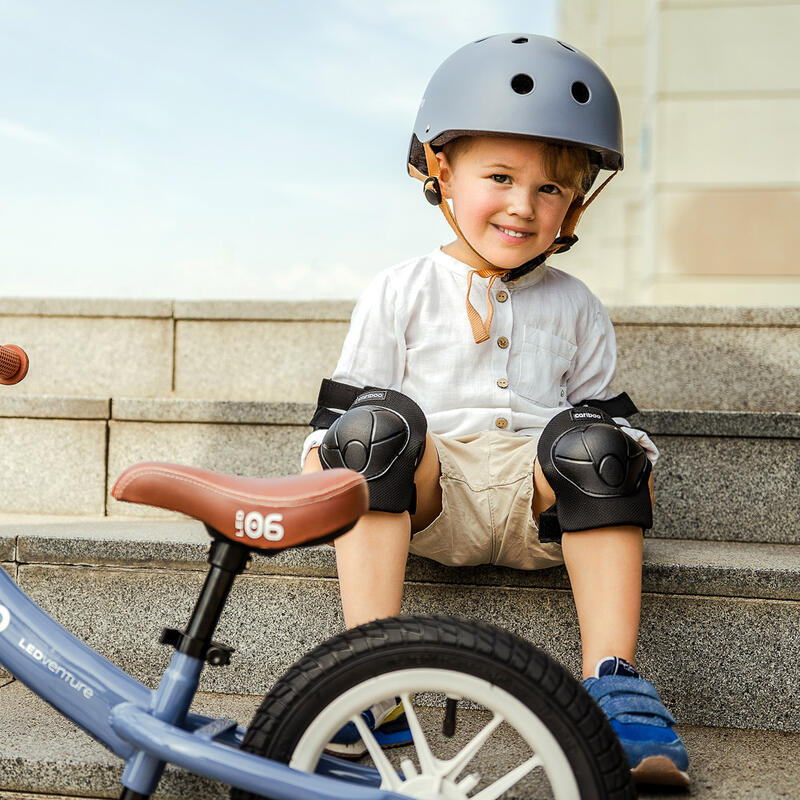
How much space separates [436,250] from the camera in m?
1.76

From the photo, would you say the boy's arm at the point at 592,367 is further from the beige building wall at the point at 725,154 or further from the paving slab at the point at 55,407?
the beige building wall at the point at 725,154

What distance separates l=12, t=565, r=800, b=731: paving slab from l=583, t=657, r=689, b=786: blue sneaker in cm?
29

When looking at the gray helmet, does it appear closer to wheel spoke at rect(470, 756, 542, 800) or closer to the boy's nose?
the boy's nose

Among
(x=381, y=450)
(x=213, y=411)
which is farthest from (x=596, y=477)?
(x=213, y=411)

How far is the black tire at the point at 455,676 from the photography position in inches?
38.9

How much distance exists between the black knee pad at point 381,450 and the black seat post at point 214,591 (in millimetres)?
345

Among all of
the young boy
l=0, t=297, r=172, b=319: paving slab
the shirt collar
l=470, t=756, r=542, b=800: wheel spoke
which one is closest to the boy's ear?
the young boy

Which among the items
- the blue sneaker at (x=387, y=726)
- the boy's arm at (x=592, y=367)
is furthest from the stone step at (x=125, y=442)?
the blue sneaker at (x=387, y=726)

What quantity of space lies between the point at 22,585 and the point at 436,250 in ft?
3.28

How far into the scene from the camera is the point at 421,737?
1.05 m

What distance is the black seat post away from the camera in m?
1.02

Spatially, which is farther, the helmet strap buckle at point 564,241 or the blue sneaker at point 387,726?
the helmet strap buckle at point 564,241

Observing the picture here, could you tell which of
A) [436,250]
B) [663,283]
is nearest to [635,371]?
[436,250]

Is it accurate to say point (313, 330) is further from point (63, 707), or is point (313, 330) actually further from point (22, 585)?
point (63, 707)
